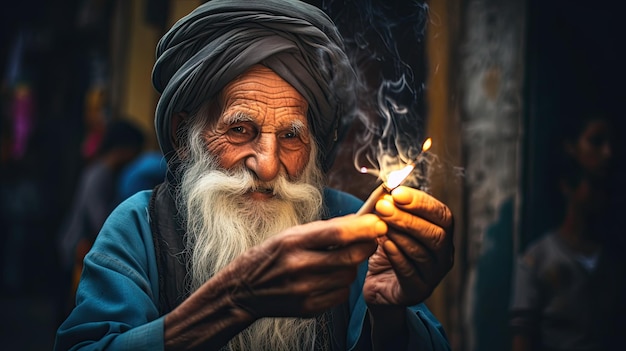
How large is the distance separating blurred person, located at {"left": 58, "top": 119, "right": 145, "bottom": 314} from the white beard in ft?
13.3

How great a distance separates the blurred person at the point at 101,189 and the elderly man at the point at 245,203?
12.9 feet

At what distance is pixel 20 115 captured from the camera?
41.1ft

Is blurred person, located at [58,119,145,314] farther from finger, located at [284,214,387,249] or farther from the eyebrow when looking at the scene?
finger, located at [284,214,387,249]

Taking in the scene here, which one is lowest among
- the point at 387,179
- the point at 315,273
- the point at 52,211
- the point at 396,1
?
the point at 52,211

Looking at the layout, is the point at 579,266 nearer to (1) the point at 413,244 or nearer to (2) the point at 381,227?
(1) the point at 413,244

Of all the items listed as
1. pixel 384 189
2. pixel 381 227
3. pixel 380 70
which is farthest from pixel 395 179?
pixel 380 70

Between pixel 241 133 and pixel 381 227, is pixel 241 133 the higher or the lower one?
the higher one

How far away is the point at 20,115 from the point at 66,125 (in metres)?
0.76

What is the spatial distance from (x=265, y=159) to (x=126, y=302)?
75 centimetres

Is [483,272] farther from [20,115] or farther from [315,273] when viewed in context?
[20,115]

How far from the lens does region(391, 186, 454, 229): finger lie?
243 cm

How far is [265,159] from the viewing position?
2.91 m

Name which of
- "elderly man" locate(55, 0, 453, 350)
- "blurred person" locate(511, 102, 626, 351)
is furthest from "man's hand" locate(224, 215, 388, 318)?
"blurred person" locate(511, 102, 626, 351)

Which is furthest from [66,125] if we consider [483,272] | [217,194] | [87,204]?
[217,194]
